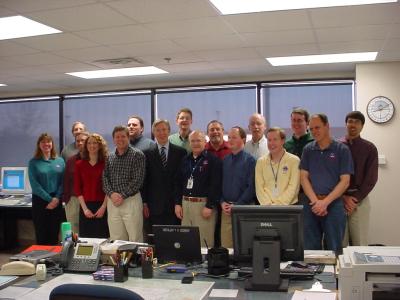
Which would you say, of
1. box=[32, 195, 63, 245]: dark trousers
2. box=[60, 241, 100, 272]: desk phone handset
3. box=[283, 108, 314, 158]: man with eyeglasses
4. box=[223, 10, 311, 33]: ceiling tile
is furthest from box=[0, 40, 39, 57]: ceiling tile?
box=[283, 108, 314, 158]: man with eyeglasses

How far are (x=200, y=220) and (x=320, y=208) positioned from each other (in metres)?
1.08

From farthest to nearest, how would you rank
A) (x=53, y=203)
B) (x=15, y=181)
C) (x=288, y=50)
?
(x=15, y=181) < (x=53, y=203) < (x=288, y=50)

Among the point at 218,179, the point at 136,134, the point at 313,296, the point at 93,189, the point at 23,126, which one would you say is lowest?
the point at 313,296

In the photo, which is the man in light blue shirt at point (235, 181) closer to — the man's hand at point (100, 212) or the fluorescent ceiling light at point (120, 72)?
the man's hand at point (100, 212)

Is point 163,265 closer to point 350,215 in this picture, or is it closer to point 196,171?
point 196,171

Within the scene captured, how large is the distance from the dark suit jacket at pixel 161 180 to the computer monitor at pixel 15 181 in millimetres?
2756

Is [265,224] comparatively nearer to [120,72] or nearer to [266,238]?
[266,238]

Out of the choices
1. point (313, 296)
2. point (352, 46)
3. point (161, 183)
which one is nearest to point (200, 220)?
point (161, 183)

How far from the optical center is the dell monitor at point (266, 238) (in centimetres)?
233

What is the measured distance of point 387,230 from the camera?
587cm

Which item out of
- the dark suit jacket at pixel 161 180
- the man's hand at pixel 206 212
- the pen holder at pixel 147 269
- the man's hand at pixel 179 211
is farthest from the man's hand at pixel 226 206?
the pen holder at pixel 147 269

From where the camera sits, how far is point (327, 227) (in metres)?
3.81

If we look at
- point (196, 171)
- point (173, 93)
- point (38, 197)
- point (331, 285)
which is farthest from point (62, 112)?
point (331, 285)

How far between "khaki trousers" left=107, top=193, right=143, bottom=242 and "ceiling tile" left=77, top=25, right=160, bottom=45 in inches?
60.5
